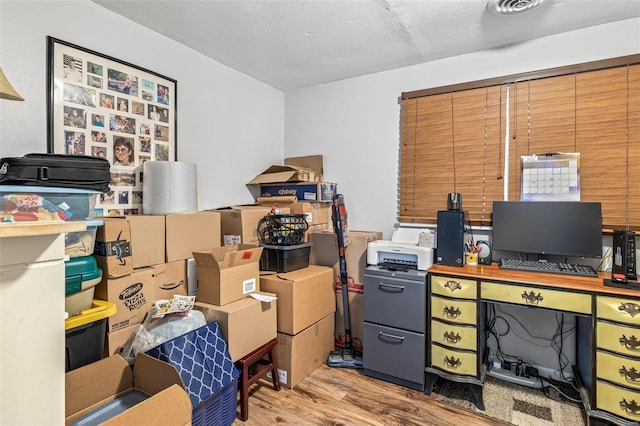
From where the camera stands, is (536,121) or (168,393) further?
(536,121)

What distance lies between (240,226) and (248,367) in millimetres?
957

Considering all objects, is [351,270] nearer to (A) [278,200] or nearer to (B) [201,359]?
(A) [278,200]

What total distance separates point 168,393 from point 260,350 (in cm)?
82

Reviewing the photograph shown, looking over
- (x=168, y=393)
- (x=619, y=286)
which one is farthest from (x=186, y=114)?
(x=619, y=286)

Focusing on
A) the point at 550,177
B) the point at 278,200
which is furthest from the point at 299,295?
the point at 550,177

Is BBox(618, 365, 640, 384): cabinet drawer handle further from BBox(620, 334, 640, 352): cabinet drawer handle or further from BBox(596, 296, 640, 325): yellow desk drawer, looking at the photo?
BBox(596, 296, 640, 325): yellow desk drawer

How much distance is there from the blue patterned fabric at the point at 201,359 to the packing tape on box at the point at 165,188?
803 millimetres

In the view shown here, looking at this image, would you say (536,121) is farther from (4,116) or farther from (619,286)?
(4,116)

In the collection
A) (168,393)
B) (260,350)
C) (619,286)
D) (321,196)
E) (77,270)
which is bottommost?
(260,350)

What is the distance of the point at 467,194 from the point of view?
2625mm

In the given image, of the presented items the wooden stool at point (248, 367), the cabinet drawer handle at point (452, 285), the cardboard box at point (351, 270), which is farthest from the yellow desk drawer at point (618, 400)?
the wooden stool at point (248, 367)

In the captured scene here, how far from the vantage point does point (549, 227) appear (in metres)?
2.23

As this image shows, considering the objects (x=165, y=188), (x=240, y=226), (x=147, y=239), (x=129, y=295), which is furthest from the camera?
(x=240, y=226)

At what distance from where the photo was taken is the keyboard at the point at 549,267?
2033 mm
